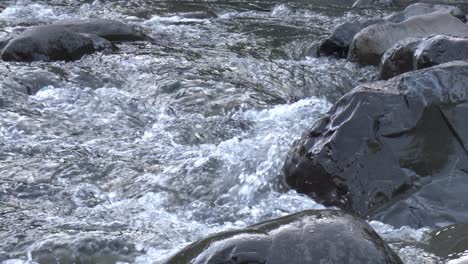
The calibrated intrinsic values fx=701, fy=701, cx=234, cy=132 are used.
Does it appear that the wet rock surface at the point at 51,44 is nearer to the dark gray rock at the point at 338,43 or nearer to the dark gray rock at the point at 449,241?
the dark gray rock at the point at 338,43

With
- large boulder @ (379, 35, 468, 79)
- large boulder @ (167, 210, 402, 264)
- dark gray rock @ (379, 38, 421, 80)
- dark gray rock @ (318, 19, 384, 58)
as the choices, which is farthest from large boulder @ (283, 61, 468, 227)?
dark gray rock @ (318, 19, 384, 58)

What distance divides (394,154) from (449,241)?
36.3 inches

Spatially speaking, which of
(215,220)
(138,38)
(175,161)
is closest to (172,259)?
(215,220)

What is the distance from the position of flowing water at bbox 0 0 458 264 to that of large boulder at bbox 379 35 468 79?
606 millimetres

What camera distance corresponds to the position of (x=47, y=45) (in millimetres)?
9484

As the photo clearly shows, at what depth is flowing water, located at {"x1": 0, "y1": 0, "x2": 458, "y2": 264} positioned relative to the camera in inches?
184

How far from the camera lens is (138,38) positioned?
11047mm

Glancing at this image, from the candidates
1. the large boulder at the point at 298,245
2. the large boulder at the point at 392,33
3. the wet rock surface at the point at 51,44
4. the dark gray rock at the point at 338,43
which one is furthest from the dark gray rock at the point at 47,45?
the large boulder at the point at 298,245

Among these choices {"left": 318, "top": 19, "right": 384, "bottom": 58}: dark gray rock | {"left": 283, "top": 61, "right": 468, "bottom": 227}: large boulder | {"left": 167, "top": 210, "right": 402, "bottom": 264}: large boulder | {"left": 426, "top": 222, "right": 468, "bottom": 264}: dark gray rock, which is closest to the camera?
{"left": 167, "top": 210, "right": 402, "bottom": 264}: large boulder

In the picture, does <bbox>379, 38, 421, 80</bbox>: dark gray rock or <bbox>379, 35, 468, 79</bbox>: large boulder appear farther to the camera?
<bbox>379, 38, 421, 80</bbox>: dark gray rock

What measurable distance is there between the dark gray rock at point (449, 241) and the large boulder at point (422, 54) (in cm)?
365

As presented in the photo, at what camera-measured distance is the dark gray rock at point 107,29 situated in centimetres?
1085

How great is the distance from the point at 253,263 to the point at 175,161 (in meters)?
2.67

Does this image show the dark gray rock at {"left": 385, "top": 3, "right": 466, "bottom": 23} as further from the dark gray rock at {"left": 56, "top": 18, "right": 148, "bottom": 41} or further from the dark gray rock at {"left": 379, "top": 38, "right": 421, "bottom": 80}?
the dark gray rock at {"left": 56, "top": 18, "right": 148, "bottom": 41}
